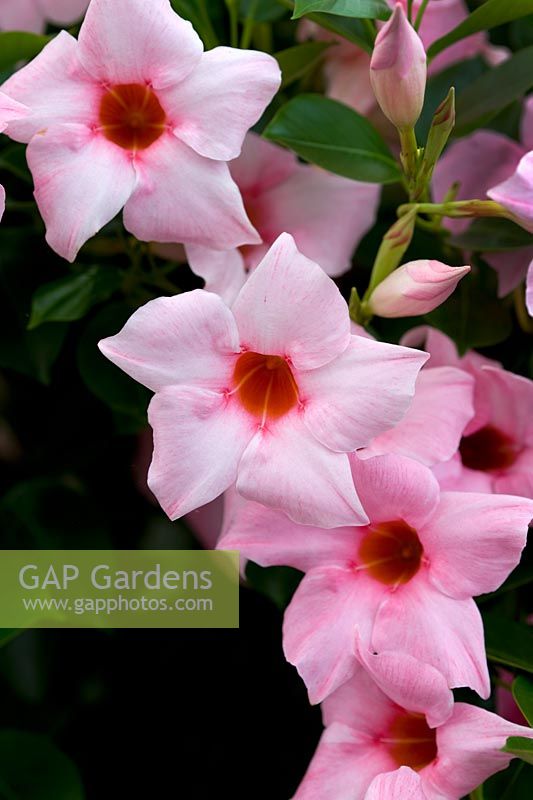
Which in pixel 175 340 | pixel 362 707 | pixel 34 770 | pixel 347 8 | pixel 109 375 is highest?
pixel 347 8

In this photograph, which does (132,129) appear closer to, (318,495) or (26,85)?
(26,85)

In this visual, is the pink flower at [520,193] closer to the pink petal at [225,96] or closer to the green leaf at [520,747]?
the pink petal at [225,96]

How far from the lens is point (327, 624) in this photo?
1.78 feet

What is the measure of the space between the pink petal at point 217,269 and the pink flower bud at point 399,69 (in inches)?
4.8

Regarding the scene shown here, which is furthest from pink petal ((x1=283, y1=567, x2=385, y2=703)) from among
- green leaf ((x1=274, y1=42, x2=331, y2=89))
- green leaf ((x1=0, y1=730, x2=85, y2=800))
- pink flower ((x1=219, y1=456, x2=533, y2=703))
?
green leaf ((x1=274, y1=42, x2=331, y2=89))

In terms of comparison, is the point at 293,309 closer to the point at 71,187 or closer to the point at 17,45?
the point at 71,187

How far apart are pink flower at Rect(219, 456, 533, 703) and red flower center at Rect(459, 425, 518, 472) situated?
0.35ft

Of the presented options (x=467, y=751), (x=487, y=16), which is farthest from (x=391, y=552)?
(x=487, y=16)

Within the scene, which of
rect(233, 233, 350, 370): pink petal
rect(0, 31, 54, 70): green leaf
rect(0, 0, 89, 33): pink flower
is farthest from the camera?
rect(0, 0, 89, 33): pink flower

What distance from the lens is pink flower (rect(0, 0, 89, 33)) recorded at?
70 cm

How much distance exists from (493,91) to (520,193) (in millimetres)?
166

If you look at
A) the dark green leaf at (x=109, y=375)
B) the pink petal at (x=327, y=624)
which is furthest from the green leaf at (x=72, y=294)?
the pink petal at (x=327, y=624)

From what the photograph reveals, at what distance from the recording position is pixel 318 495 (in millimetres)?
493

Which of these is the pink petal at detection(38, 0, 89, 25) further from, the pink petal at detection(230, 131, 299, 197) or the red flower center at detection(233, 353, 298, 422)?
the red flower center at detection(233, 353, 298, 422)
